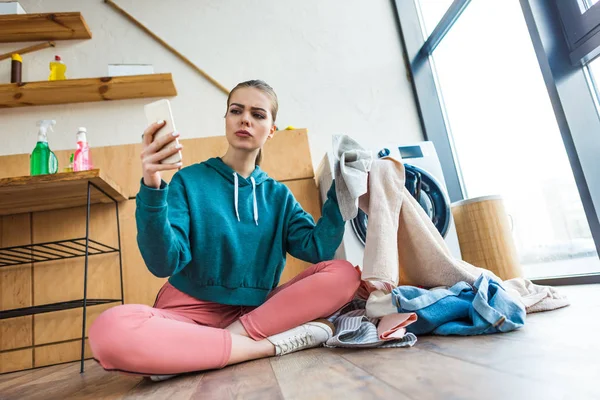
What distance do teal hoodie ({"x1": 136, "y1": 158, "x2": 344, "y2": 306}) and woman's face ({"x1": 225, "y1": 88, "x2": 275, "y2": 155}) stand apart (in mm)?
112

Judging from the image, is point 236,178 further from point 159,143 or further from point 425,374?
point 425,374

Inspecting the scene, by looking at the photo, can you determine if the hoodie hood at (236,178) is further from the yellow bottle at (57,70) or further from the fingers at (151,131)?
the yellow bottle at (57,70)

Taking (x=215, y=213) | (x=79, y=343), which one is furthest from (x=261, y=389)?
(x=79, y=343)

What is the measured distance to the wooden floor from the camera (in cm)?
51

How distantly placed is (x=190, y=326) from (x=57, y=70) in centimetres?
207

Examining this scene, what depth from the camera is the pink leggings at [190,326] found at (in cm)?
85

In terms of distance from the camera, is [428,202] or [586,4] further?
[428,202]

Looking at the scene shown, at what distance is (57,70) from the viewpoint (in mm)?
2291

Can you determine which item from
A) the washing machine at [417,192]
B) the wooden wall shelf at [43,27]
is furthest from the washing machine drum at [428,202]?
the wooden wall shelf at [43,27]

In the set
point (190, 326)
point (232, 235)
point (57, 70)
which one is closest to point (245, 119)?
point (232, 235)

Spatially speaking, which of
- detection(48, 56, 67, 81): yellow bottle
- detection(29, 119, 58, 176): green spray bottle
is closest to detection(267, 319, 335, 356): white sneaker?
detection(29, 119, 58, 176): green spray bottle

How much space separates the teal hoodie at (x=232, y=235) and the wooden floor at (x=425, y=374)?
28cm

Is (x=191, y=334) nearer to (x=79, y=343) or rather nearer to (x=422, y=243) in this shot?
(x=422, y=243)

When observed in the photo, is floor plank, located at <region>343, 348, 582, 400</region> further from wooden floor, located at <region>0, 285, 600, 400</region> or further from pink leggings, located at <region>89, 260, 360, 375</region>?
pink leggings, located at <region>89, 260, 360, 375</region>
